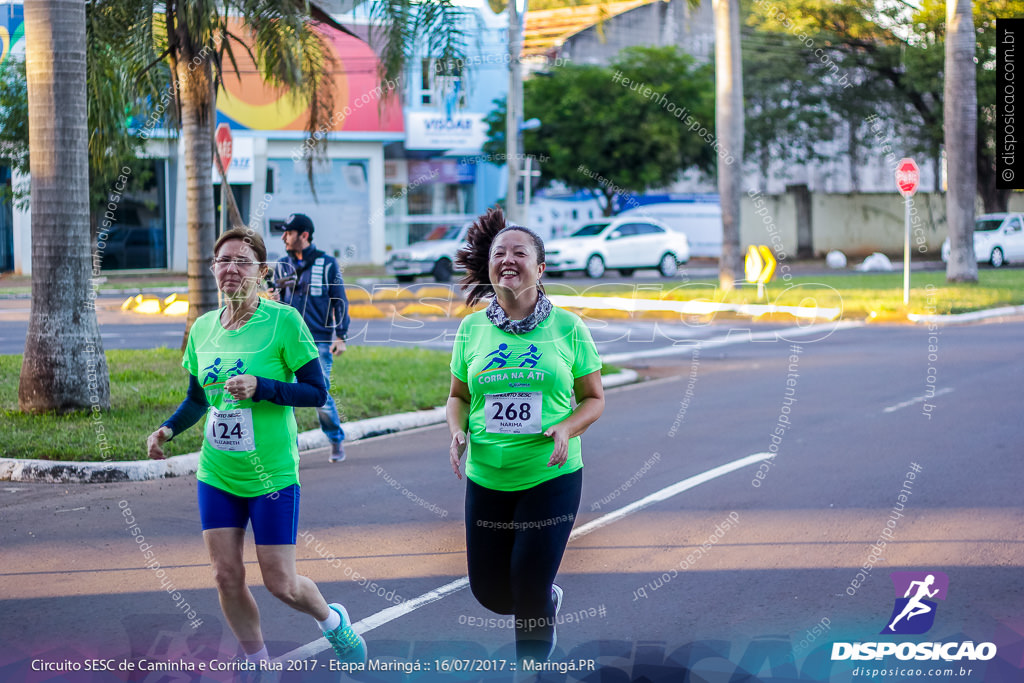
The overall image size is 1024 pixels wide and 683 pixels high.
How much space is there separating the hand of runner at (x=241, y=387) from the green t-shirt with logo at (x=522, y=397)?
0.83m

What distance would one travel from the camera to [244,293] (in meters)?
4.57

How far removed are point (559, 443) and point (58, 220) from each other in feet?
23.8

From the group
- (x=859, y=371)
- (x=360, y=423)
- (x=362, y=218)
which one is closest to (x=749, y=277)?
(x=859, y=371)

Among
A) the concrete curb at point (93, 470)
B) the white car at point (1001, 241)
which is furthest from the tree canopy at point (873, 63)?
the concrete curb at point (93, 470)

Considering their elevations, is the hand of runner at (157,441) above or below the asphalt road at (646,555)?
above

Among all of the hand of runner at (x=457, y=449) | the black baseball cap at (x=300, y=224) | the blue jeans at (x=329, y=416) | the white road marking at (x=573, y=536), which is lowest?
the white road marking at (x=573, y=536)

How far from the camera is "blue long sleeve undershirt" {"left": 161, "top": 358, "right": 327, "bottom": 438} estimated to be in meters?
4.39

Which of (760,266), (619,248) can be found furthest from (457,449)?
(619,248)

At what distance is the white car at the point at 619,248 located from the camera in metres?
31.6

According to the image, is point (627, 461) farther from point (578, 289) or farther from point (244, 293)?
point (578, 289)

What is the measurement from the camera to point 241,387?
432cm

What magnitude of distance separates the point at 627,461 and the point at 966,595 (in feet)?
12.3

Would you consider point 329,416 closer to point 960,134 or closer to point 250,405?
point 250,405

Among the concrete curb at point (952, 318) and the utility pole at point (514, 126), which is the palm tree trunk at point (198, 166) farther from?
the concrete curb at point (952, 318)
